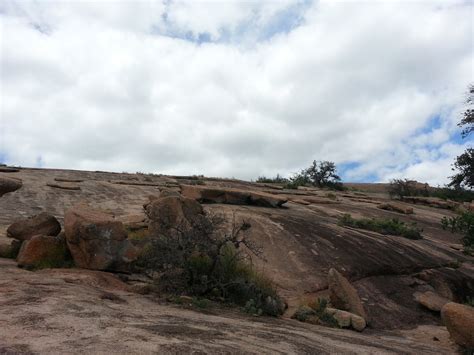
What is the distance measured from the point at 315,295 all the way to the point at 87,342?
564 cm

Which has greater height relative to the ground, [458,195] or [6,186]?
[458,195]

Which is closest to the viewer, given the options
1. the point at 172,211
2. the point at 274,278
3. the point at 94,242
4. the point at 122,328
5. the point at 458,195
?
the point at 122,328

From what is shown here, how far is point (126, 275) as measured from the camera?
25.8ft

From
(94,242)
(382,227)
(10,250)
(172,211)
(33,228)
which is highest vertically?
(172,211)

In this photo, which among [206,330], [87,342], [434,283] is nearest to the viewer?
[87,342]

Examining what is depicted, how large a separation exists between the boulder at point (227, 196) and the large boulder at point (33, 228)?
15.1 feet

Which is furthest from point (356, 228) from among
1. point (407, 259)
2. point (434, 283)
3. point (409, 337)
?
point (409, 337)

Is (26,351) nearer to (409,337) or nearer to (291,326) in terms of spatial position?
(291,326)

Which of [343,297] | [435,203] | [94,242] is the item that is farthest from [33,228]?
[435,203]

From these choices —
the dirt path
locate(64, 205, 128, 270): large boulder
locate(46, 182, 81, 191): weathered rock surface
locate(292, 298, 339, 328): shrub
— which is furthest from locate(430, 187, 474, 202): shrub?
locate(64, 205, 128, 270): large boulder

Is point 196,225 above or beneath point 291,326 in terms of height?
above

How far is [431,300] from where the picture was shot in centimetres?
938

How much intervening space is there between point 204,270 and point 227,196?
18.6 feet

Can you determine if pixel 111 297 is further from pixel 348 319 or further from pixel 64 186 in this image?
pixel 64 186
